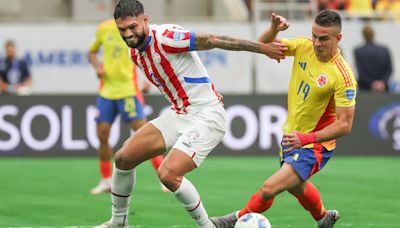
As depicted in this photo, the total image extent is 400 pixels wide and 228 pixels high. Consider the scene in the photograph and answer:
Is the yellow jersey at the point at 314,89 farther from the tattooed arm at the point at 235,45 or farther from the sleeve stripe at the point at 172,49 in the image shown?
the sleeve stripe at the point at 172,49

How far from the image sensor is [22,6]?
21938mm

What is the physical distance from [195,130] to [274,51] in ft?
3.24

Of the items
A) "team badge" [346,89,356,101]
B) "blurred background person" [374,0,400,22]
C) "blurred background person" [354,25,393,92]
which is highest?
"team badge" [346,89,356,101]

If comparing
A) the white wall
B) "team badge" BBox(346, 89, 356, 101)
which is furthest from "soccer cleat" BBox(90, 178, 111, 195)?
the white wall

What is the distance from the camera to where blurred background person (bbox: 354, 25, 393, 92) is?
18.6 meters

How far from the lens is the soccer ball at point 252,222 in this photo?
8.59m

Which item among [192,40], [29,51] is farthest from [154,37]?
[29,51]

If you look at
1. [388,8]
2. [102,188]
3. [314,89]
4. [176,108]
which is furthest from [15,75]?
[314,89]

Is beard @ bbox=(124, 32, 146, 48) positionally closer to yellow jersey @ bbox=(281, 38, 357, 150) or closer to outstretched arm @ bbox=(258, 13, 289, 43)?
outstretched arm @ bbox=(258, 13, 289, 43)

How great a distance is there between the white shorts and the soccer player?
609mm

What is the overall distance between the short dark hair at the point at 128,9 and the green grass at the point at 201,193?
2245mm

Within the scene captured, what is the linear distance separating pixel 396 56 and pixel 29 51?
7.44m

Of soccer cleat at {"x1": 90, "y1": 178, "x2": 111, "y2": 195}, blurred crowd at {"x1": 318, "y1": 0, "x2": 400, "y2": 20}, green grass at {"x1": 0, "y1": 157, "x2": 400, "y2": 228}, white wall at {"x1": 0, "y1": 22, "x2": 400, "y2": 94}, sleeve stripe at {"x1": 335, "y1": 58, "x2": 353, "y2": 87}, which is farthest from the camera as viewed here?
blurred crowd at {"x1": 318, "y1": 0, "x2": 400, "y2": 20}

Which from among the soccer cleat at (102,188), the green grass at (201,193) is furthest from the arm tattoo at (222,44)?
the soccer cleat at (102,188)
